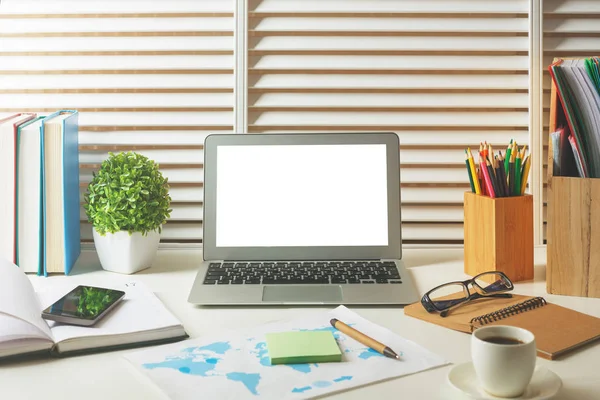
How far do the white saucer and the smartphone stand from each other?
551mm

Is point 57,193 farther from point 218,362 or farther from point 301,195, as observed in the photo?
point 218,362

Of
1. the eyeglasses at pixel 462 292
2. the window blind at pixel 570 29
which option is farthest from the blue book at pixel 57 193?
the window blind at pixel 570 29

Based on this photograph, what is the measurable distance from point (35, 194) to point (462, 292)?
90 centimetres

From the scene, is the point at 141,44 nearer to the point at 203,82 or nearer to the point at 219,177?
the point at 203,82

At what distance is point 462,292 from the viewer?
3.93 ft

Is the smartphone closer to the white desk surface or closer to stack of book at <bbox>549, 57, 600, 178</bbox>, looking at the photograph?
the white desk surface

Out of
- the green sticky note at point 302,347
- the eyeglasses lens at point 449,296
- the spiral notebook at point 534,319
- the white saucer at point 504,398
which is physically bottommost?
the white saucer at point 504,398

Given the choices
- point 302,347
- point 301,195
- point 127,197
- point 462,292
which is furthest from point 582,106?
point 127,197

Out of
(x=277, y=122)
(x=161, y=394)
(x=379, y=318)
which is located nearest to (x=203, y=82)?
(x=277, y=122)

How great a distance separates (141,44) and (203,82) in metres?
0.18

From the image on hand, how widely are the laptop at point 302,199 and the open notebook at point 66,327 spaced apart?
1.07 ft

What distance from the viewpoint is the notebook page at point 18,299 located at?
3.17 ft

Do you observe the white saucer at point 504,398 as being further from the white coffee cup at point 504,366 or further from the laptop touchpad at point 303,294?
the laptop touchpad at point 303,294

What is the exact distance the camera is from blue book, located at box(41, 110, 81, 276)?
4.51 ft
